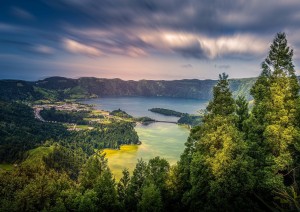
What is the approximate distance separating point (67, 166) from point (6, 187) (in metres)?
55.9

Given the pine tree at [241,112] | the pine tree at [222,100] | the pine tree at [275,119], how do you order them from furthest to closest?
the pine tree at [241,112], the pine tree at [222,100], the pine tree at [275,119]

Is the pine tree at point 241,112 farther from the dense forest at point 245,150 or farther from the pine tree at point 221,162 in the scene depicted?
the pine tree at point 221,162

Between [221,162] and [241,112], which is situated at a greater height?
[241,112]

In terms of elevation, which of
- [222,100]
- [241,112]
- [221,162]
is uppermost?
[222,100]

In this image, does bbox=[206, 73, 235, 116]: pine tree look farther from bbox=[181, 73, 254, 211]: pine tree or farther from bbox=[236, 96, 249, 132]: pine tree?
bbox=[236, 96, 249, 132]: pine tree

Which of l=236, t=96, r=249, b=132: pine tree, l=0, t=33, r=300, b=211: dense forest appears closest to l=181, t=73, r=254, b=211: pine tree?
l=0, t=33, r=300, b=211: dense forest

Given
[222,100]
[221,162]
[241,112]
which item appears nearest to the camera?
[221,162]

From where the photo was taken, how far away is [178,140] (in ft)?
631

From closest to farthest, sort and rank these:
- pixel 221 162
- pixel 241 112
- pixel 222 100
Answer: pixel 221 162 < pixel 222 100 < pixel 241 112

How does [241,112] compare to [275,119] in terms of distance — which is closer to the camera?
[275,119]

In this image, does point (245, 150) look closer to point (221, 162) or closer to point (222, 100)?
point (221, 162)

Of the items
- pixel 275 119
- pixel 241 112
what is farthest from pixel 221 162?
pixel 241 112

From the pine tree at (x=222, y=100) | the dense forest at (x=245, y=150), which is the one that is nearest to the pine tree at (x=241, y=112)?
the dense forest at (x=245, y=150)

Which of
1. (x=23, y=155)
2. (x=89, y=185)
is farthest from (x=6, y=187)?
(x=23, y=155)
